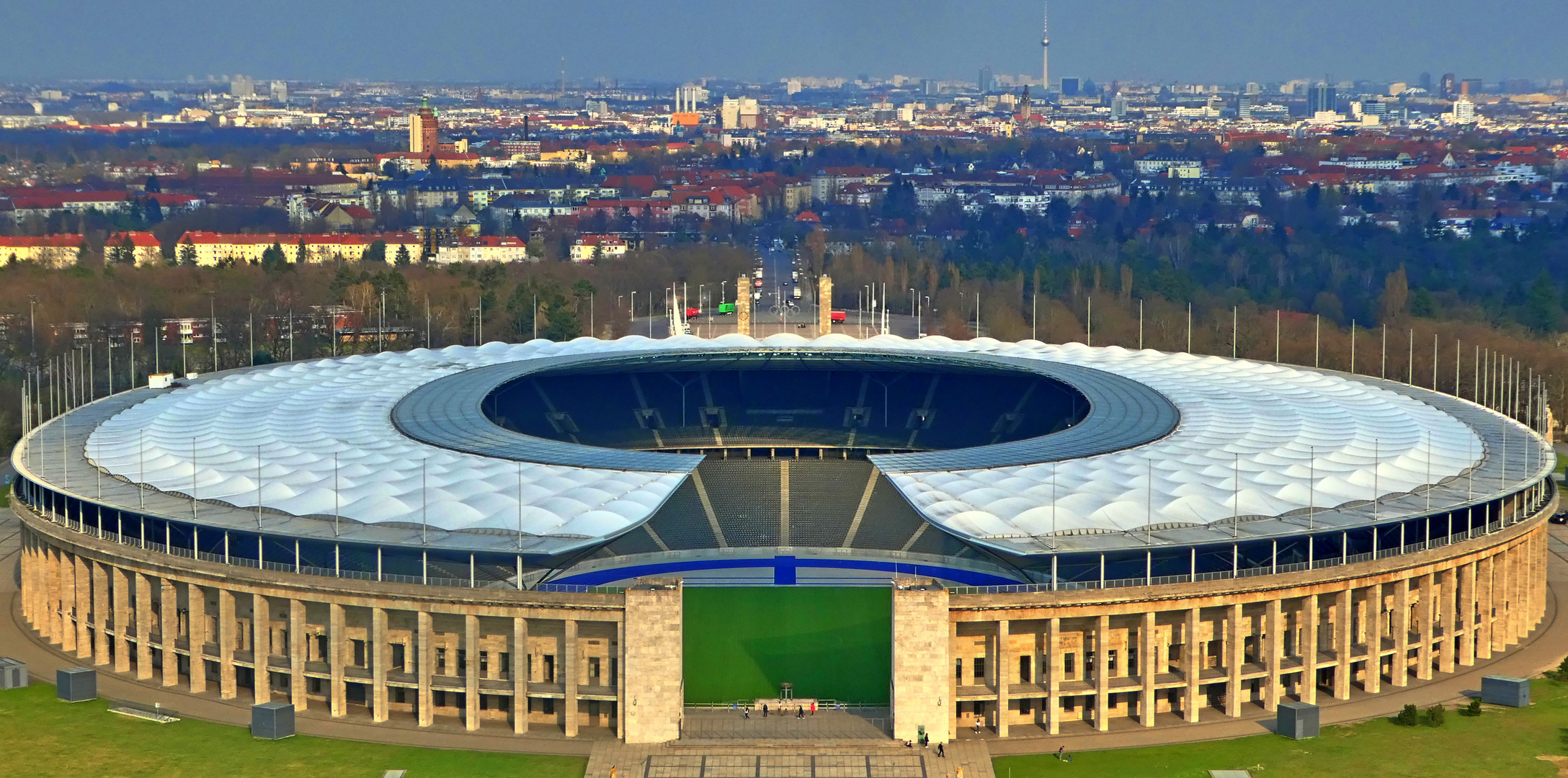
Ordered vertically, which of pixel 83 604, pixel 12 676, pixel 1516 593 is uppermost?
pixel 83 604

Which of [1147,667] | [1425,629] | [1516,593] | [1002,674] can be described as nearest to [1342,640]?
[1425,629]

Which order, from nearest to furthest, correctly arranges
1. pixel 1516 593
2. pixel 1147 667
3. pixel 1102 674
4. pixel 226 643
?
1. pixel 1102 674
2. pixel 1147 667
3. pixel 226 643
4. pixel 1516 593

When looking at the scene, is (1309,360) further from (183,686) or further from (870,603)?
(183,686)

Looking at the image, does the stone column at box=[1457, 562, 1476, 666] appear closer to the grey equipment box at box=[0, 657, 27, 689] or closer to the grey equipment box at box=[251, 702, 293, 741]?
the grey equipment box at box=[251, 702, 293, 741]

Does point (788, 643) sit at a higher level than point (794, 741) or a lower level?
higher

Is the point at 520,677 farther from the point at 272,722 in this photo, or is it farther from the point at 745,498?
the point at 745,498

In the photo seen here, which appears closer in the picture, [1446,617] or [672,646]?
[672,646]

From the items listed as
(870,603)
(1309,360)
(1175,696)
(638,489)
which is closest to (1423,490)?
(1175,696)
